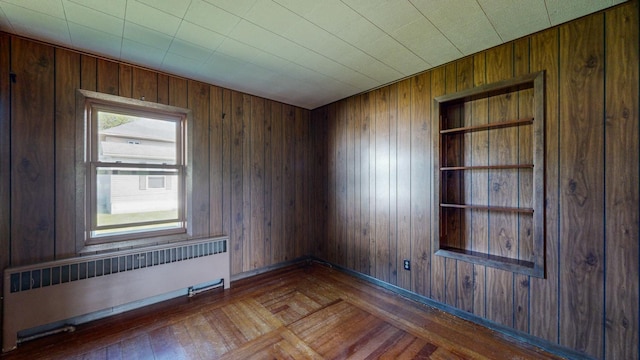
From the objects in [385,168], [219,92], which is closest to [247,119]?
[219,92]

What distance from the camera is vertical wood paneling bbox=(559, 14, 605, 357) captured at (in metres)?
1.71

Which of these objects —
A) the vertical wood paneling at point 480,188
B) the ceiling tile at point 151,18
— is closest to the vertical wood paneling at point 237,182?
the ceiling tile at point 151,18

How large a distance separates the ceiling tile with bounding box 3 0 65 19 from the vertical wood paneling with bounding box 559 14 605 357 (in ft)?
11.7

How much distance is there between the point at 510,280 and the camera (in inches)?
82.2

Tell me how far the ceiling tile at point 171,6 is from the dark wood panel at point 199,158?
4.07 ft

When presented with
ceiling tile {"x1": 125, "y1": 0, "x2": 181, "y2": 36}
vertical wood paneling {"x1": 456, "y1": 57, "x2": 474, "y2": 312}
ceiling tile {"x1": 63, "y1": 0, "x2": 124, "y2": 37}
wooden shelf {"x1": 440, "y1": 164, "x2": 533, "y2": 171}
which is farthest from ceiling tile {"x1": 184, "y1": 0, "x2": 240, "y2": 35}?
wooden shelf {"x1": 440, "y1": 164, "x2": 533, "y2": 171}

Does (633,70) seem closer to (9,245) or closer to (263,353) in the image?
(263,353)

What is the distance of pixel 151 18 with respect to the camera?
1780mm

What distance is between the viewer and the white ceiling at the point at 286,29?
65.3 inches

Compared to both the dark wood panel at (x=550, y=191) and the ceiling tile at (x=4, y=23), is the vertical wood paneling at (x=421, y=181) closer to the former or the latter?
the dark wood panel at (x=550, y=191)

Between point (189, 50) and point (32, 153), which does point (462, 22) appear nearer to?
point (189, 50)

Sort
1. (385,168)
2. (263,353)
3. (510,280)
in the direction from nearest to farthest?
(263,353)
(510,280)
(385,168)

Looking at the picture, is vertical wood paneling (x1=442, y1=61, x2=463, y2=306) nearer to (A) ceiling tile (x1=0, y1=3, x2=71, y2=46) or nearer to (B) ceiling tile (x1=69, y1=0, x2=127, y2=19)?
(B) ceiling tile (x1=69, y1=0, x2=127, y2=19)

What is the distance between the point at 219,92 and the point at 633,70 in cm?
363
